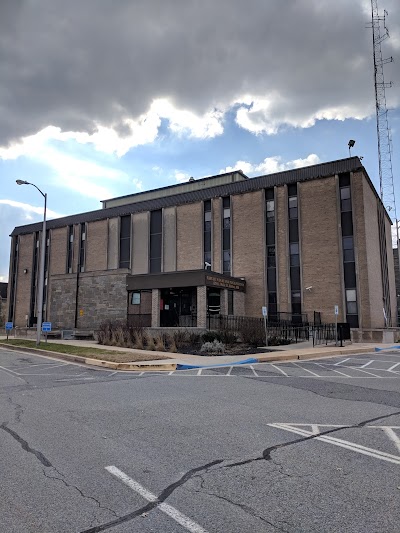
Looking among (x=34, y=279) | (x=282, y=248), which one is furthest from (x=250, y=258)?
(x=34, y=279)

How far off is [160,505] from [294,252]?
31371 millimetres

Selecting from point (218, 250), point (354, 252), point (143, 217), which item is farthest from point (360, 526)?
point (143, 217)

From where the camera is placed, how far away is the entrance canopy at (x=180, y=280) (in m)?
26.6

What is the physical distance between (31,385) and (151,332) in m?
15.9

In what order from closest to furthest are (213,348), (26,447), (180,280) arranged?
(26,447), (213,348), (180,280)

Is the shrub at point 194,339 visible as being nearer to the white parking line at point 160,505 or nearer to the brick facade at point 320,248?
the brick facade at point 320,248

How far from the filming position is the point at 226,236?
37.3m

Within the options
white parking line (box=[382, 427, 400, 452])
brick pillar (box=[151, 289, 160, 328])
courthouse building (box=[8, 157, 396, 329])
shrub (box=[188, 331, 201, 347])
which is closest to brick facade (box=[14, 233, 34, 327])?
courthouse building (box=[8, 157, 396, 329])

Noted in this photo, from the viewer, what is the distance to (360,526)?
3311mm

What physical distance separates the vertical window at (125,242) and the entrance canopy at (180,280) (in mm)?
12660

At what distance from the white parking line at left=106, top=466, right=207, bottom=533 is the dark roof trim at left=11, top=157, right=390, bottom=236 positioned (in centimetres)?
3150

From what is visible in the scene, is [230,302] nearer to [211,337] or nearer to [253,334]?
[253,334]

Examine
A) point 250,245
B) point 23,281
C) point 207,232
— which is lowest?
point 23,281

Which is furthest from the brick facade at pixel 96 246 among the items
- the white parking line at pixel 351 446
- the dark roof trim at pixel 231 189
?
the white parking line at pixel 351 446
